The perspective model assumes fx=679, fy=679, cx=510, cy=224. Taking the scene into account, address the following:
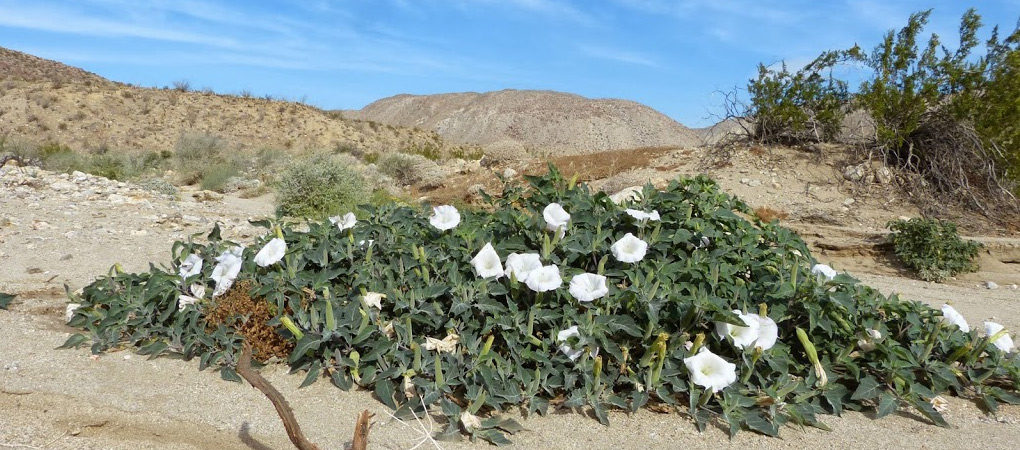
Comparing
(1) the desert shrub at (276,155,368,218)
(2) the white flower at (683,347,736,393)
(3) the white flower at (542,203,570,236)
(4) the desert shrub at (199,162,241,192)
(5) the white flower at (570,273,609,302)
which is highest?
(3) the white flower at (542,203,570,236)

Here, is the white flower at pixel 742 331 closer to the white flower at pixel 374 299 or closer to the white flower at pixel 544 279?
the white flower at pixel 544 279

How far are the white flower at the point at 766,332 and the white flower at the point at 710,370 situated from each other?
6.1 inches

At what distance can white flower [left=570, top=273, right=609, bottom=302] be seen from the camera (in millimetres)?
2324

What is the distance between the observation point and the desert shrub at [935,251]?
544 centimetres

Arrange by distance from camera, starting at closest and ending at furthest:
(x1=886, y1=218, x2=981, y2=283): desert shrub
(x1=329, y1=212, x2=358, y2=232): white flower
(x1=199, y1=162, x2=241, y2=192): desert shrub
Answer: (x1=329, y1=212, x2=358, y2=232): white flower → (x1=886, y1=218, x2=981, y2=283): desert shrub → (x1=199, y1=162, x2=241, y2=192): desert shrub

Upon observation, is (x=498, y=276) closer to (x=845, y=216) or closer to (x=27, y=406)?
(x=27, y=406)

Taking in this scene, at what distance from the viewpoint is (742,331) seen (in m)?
2.28

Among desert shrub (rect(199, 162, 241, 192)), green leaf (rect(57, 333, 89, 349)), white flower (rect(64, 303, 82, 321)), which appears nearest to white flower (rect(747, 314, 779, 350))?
green leaf (rect(57, 333, 89, 349))

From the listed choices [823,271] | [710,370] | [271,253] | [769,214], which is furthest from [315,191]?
[710,370]

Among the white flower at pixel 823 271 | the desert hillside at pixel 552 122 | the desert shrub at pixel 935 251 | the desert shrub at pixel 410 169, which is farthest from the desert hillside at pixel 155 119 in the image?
the white flower at pixel 823 271

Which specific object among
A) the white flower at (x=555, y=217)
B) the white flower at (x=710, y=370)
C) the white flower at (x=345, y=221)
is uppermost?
the white flower at (x=555, y=217)

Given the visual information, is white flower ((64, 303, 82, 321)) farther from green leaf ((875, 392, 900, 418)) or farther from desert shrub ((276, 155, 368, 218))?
desert shrub ((276, 155, 368, 218))

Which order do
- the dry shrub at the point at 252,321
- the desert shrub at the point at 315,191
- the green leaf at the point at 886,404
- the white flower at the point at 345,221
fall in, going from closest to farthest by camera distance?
the green leaf at the point at 886,404, the dry shrub at the point at 252,321, the white flower at the point at 345,221, the desert shrub at the point at 315,191

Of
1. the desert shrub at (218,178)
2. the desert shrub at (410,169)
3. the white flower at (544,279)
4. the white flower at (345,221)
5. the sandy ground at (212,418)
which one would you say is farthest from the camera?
the desert shrub at (410,169)
